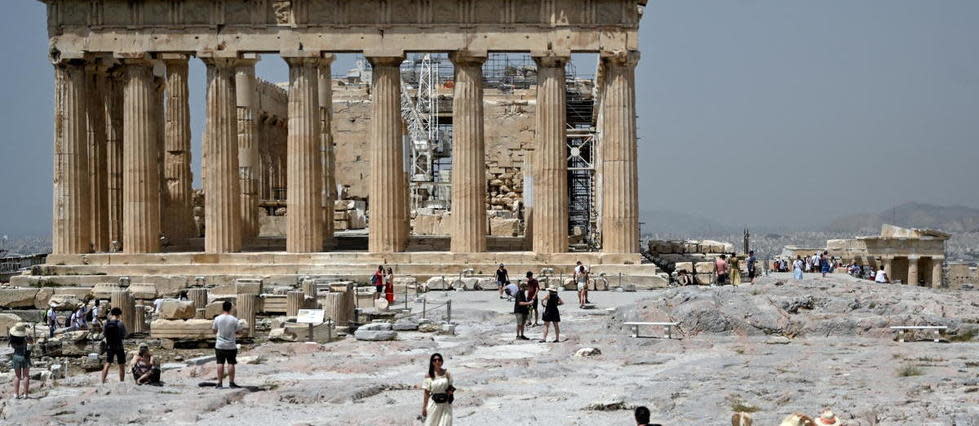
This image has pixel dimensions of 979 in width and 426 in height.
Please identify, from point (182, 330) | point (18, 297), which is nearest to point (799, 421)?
point (182, 330)

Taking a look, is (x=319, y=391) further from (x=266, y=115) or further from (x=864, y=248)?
(x=864, y=248)

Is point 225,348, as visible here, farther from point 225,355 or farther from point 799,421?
point 799,421

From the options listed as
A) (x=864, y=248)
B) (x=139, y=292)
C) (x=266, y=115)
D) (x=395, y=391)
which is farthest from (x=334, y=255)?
(x=864, y=248)

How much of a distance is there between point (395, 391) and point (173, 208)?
2872 centimetres

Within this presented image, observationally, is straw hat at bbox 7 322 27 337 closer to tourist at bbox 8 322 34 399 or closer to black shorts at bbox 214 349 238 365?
tourist at bbox 8 322 34 399

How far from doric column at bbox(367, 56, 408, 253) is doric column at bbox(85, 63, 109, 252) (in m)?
9.72

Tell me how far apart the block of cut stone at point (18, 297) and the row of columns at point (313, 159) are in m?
5.76

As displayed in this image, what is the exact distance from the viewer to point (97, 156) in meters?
44.2

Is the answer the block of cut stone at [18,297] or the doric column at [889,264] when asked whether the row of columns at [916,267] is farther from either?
the block of cut stone at [18,297]

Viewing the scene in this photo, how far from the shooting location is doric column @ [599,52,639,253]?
136 ft

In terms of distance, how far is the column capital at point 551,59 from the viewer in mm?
41375

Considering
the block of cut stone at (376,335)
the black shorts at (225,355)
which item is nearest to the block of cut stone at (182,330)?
the block of cut stone at (376,335)

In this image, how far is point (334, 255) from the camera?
138 ft

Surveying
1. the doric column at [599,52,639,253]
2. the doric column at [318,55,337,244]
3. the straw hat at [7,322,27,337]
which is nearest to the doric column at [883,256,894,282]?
the doric column at [599,52,639,253]
